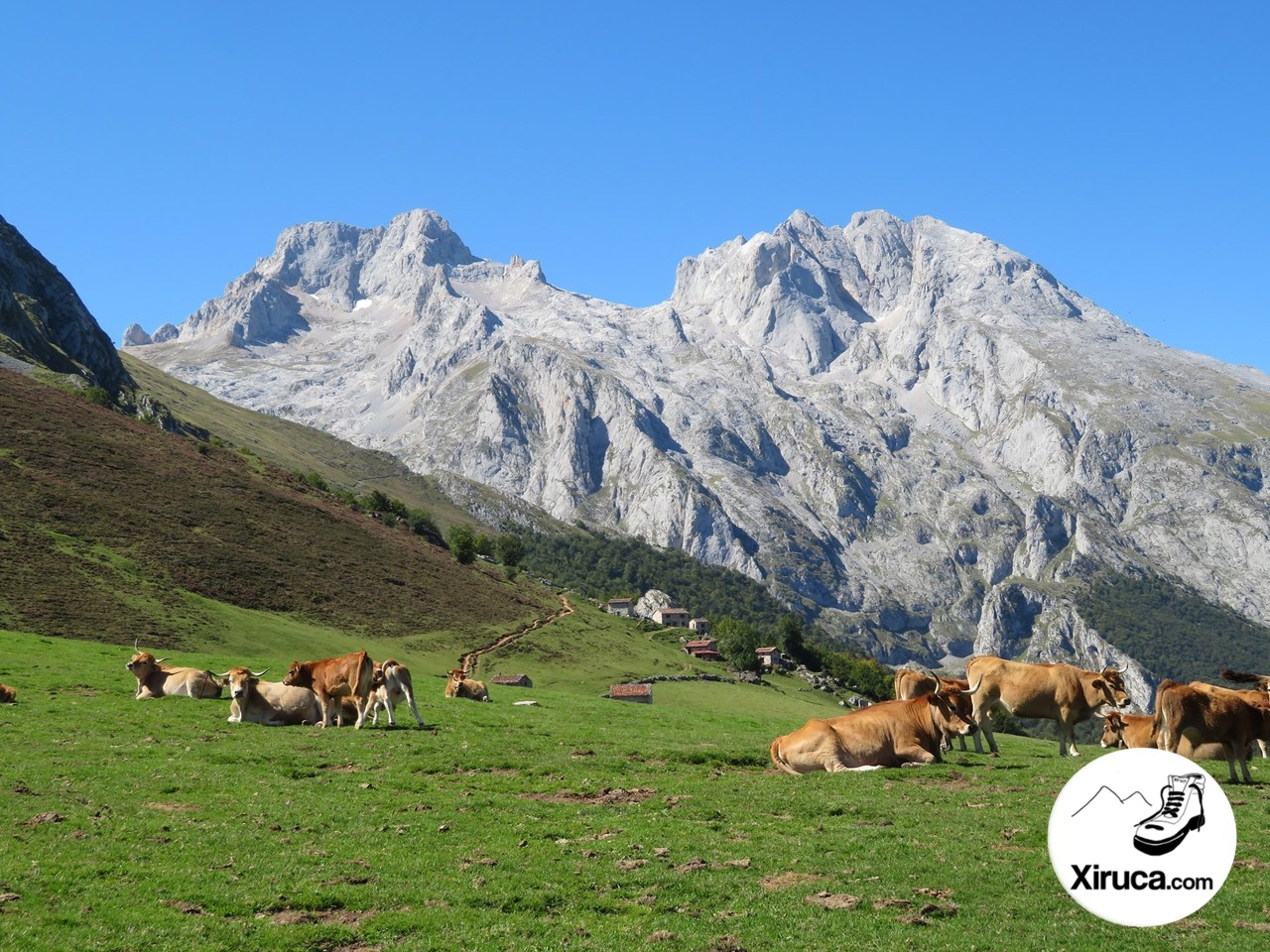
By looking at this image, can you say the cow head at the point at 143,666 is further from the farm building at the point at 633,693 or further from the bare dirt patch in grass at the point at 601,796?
the farm building at the point at 633,693

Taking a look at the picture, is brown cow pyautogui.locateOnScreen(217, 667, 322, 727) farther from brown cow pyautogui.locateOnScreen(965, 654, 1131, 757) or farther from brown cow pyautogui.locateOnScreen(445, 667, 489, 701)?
brown cow pyautogui.locateOnScreen(965, 654, 1131, 757)

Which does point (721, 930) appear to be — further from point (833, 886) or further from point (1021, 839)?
point (1021, 839)

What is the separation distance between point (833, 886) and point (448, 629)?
8686 centimetres

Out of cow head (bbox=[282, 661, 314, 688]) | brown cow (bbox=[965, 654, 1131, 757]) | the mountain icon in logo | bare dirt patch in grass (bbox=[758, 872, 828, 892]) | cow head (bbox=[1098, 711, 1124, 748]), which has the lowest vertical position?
bare dirt patch in grass (bbox=[758, 872, 828, 892])

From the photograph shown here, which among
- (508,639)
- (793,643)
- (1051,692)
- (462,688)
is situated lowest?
(793,643)

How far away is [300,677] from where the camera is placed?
30688 millimetres

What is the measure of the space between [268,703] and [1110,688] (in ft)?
78.7

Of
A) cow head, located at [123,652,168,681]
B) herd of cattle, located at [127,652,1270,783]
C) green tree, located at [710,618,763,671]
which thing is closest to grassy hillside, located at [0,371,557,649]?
cow head, located at [123,652,168,681]

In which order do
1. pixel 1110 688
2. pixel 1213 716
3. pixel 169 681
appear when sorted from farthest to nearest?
pixel 169 681 < pixel 1110 688 < pixel 1213 716

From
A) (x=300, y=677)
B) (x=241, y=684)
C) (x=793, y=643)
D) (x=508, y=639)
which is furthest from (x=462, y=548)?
(x=241, y=684)

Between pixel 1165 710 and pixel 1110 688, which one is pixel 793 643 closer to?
pixel 1110 688

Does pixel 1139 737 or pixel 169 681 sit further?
pixel 169 681

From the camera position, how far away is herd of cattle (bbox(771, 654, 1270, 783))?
820 inches

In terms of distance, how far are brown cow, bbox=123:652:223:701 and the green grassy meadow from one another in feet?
14.8
